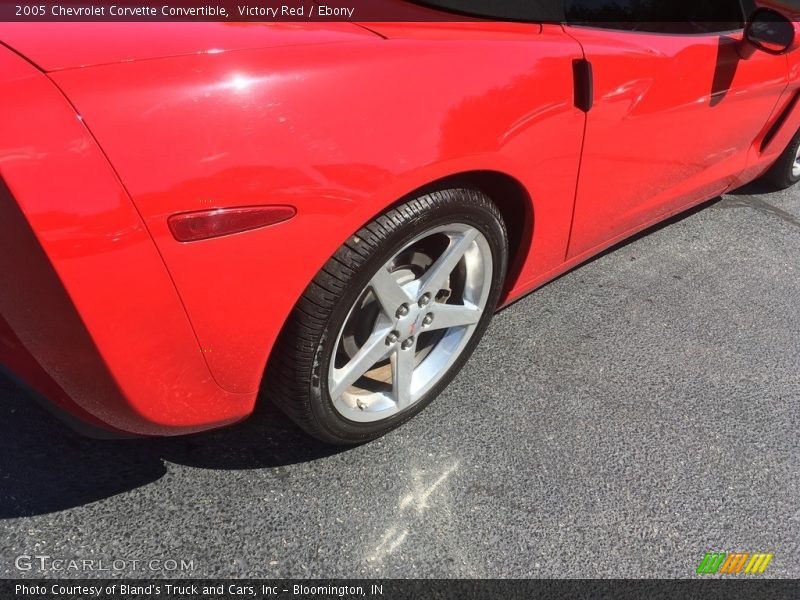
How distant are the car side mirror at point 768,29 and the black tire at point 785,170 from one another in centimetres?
137

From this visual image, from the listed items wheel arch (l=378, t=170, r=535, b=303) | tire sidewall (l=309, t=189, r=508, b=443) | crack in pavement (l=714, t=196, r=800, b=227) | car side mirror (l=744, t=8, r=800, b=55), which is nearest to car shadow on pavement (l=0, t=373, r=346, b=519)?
tire sidewall (l=309, t=189, r=508, b=443)

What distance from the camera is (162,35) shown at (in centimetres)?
135

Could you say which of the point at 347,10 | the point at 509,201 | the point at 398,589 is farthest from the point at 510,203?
the point at 398,589

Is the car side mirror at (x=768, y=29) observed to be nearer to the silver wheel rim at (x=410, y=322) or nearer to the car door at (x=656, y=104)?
the car door at (x=656, y=104)

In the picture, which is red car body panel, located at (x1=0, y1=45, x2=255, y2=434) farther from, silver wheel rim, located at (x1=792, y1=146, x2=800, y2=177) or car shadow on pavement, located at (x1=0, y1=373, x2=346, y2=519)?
silver wheel rim, located at (x1=792, y1=146, x2=800, y2=177)

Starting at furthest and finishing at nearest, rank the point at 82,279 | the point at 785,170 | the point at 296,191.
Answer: the point at 785,170
the point at 296,191
the point at 82,279

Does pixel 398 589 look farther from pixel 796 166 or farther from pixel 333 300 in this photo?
pixel 796 166

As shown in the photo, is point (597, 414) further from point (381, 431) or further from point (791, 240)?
point (791, 240)

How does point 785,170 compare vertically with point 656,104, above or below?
below

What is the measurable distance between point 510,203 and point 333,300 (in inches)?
29.7

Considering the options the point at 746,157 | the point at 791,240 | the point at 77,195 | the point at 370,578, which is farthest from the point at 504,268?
the point at 791,240

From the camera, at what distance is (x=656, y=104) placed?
84.6 inches

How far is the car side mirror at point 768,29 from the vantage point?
2473 mm

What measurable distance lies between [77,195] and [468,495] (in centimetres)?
134
